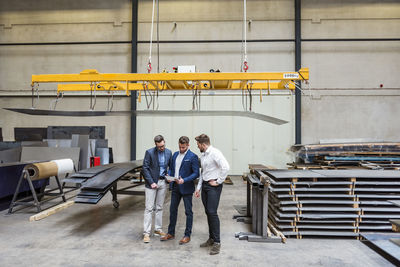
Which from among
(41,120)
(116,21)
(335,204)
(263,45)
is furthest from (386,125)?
(41,120)

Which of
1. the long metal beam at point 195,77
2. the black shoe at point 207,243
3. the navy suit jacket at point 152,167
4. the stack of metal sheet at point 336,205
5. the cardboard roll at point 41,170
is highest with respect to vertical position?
the long metal beam at point 195,77

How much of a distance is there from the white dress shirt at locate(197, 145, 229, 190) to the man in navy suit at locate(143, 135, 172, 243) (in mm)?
702

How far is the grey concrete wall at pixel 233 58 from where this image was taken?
33.9ft

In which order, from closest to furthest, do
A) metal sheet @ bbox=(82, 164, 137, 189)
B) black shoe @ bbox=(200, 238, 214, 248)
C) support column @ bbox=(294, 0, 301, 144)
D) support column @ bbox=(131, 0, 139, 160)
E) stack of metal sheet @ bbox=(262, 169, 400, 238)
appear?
black shoe @ bbox=(200, 238, 214, 248)
stack of metal sheet @ bbox=(262, 169, 400, 238)
metal sheet @ bbox=(82, 164, 137, 189)
support column @ bbox=(294, 0, 301, 144)
support column @ bbox=(131, 0, 139, 160)

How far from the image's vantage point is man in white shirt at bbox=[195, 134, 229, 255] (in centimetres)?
355

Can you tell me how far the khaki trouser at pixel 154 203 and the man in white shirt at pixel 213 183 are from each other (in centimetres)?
72

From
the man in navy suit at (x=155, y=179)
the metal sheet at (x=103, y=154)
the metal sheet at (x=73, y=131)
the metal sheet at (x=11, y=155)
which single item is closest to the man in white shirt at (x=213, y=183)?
the man in navy suit at (x=155, y=179)

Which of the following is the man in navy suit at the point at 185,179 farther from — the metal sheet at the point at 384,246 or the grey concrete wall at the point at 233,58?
the grey concrete wall at the point at 233,58

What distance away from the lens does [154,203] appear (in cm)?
410

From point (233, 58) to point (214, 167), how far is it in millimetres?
7950

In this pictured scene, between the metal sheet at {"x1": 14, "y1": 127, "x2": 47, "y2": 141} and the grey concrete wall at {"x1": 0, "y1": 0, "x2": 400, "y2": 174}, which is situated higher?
the grey concrete wall at {"x1": 0, "y1": 0, "x2": 400, "y2": 174}

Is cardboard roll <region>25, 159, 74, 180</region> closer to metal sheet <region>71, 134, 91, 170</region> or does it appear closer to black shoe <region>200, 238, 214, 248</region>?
metal sheet <region>71, 134, 91, 170</region>

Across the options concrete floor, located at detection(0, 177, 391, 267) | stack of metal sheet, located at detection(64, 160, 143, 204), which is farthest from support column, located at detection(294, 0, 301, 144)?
stack of metal sheet, located at detection(64, 160, 143, 204)

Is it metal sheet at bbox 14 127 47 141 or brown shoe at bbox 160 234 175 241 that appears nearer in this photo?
brown shoe at bbox 160 234 175 241
